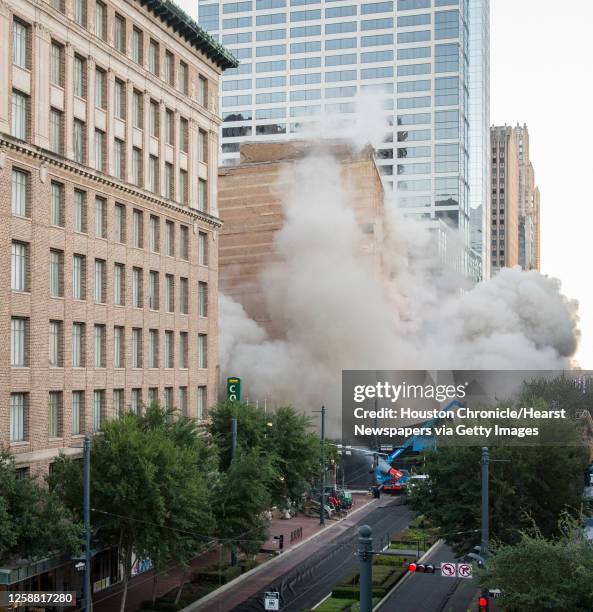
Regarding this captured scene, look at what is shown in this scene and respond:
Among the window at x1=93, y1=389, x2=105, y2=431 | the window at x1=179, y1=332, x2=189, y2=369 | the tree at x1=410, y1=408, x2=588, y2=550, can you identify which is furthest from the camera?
the window at x1=179, y1=332, x2=189, y2=369

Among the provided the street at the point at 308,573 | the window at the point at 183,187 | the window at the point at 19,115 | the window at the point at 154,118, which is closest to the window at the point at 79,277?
the window at the point at 19,115

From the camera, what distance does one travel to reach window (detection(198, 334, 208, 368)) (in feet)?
192

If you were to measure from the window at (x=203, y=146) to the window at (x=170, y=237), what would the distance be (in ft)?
19.6

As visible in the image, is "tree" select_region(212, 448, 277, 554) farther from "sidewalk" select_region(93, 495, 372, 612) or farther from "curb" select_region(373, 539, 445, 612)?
"curb" select_region(373, 539, 445, 612)

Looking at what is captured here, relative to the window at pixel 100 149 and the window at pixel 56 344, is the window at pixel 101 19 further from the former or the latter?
the window at pixel 56 344

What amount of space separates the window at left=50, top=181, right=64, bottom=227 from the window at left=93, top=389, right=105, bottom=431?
8475mm

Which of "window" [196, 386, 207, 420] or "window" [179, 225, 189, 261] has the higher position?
"window" [179, 225, 189, 261]

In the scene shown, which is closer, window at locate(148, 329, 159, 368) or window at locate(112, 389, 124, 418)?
window at locate(112, 389, 124, 418)

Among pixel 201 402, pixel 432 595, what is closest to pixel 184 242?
pixel 201 402

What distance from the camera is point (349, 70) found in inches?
4936

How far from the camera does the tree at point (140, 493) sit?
35.7m

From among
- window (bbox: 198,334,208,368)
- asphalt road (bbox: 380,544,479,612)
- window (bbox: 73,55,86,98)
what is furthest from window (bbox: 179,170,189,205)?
asphalt road (bbox: 380,544,479,612)

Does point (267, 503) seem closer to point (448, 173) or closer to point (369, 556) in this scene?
point (369, 556)

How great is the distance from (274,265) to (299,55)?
39.9m
